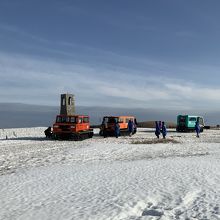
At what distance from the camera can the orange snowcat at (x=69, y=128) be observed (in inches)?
1176

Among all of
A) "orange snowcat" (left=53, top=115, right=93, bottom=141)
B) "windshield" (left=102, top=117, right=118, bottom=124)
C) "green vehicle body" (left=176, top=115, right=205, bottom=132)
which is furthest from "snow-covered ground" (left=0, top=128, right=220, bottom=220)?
"green vehicle body" (left=176, top=115, right=205, bottom=132)

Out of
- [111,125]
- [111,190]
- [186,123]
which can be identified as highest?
[186,123]

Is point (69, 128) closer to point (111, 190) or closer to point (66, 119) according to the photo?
point (66, 119)

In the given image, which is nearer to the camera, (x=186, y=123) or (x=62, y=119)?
(x=62, y=119)

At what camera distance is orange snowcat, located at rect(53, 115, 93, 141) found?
98.0ft

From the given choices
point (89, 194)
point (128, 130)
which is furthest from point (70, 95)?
point (89, 194)

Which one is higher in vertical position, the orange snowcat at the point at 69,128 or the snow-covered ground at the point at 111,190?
the orange snowcat at the point at 69,128

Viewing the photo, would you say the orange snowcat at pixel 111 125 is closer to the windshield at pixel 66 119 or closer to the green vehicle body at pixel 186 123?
the windshield at pixel 66 119

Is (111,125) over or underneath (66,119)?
underneath

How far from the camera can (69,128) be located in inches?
1180

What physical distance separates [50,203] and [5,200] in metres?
1.10

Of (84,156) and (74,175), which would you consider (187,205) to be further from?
(84,156)

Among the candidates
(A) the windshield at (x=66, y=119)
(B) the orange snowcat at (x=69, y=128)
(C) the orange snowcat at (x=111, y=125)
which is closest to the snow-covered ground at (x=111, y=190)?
(B) the orange snowcat at (x=69, y=128)

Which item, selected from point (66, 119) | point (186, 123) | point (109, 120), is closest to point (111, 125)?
point (109, 120)
